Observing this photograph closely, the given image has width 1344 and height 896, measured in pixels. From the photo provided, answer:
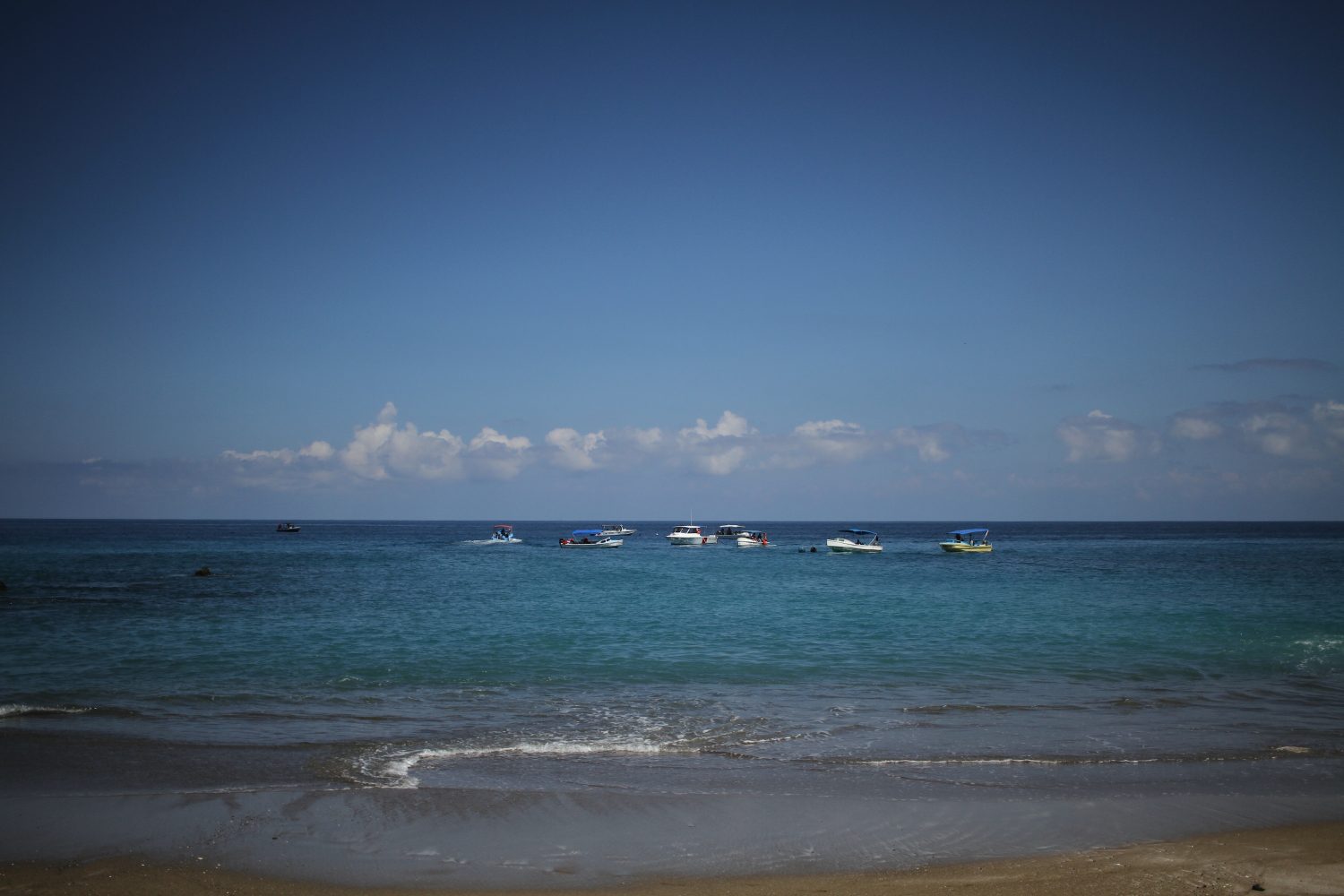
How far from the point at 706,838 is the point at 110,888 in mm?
6003

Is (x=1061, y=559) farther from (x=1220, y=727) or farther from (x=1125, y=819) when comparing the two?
(x=1125, y=819)

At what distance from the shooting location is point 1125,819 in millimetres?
9820

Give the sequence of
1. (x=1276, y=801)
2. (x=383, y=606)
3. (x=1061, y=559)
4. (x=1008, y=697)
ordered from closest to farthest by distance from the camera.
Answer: (x=1276, y=801) < (x=1008, y=697) < (x=383, y=606) < (x=1061, y=559)

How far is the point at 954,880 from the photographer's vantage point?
8.08 metres

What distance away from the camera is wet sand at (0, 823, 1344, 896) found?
7.75 metres

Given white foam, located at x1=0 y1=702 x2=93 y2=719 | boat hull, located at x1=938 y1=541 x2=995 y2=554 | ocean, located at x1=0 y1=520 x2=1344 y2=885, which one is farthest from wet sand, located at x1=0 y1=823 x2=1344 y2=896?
boat hull, located at x1=938 y1=541 x2=995 y2=554

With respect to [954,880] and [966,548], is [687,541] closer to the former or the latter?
[966,548]

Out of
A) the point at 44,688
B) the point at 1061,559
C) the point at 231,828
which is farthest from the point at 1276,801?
the point at 1061,559

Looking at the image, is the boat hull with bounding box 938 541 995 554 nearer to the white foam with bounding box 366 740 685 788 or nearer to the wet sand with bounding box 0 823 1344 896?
the white foam with bounding box 366 740 685 788

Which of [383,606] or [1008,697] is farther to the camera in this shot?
[383,606]

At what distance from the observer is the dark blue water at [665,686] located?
1227 cm

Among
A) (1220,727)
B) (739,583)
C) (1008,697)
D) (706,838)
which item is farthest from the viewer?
(739,583)

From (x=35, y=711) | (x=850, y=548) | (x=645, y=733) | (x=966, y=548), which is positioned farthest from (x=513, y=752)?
(x=850, y=548)

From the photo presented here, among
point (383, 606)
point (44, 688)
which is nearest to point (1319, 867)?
point (44, 688)
